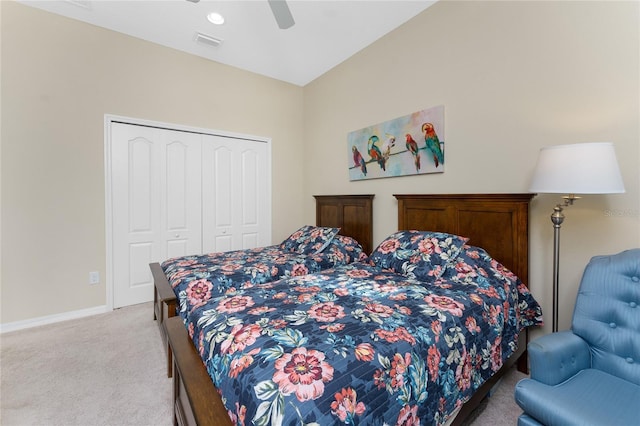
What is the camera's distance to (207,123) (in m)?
3.58

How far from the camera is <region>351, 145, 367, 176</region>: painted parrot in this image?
3236mm

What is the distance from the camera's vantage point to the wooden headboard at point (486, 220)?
1.95m

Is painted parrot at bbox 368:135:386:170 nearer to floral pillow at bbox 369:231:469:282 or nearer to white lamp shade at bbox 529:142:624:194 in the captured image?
floral pillow at bbox 369:231:469:282

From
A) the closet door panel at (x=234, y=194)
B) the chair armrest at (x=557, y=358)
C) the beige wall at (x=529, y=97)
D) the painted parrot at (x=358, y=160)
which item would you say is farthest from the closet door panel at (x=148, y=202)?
the chair armrest at (x=557, y=358)

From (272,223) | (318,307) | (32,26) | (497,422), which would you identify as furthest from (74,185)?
(497,422)

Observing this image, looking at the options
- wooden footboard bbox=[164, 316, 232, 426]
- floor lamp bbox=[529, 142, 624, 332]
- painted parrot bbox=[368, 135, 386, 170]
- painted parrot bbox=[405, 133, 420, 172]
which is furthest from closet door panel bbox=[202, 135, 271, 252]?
floor lamp bbox=[529, 142, 624, 332]

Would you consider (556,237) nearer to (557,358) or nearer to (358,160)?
(557,358)

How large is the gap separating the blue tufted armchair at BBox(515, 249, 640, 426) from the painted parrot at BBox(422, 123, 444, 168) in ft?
4.36

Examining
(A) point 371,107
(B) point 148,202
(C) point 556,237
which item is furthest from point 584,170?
(B) point 148,202

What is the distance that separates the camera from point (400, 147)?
2.80 meters

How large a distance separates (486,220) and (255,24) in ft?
9.46

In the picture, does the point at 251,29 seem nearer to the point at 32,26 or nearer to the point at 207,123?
the point at 207,123

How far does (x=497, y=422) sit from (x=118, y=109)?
13.8ft

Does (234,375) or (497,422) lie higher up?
(234,375)
